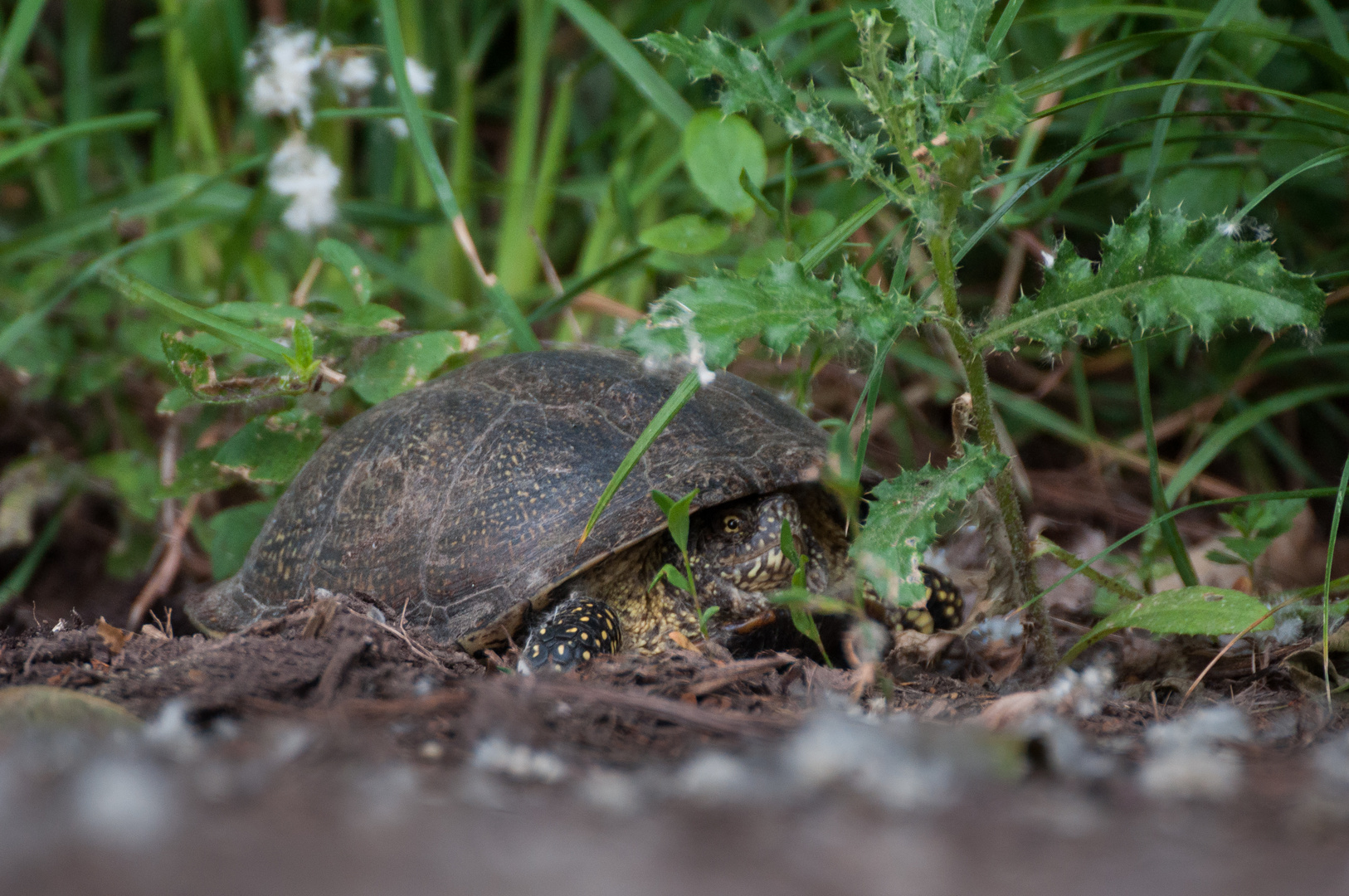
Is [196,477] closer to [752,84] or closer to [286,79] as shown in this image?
[286,79]

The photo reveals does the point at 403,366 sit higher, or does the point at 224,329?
the point at 224,329

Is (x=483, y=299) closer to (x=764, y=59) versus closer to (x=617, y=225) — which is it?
(x=617, y=225)

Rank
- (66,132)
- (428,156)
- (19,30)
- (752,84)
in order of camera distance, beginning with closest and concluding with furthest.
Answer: (752,84)
(428,156)
(66,132)
(19,30)

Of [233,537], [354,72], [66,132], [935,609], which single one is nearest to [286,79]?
[354,72]

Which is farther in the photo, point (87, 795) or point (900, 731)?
point (900, 731)

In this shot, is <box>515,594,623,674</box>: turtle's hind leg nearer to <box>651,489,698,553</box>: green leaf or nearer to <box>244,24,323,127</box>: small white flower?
<box>651,489,698,553</box>: green leaf

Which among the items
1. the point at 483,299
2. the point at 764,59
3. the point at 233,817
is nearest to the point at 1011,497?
the point at 764,59

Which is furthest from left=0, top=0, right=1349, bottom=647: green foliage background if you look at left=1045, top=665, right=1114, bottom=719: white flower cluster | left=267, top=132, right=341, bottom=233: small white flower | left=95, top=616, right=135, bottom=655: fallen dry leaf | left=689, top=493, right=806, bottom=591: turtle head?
left=95, top=616, right=135, bottom=655: fallen dry leaf

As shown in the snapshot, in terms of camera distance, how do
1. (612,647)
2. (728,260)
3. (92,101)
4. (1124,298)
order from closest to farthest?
(1124,298), (612,647), (728,260), (92,101)
